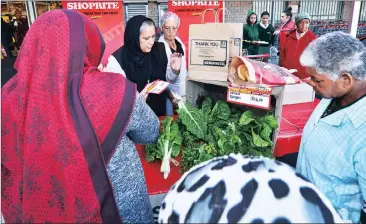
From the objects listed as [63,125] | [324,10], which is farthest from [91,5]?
[324,10]

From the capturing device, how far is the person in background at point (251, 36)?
8.13m

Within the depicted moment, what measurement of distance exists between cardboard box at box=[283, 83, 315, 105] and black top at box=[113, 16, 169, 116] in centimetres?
115

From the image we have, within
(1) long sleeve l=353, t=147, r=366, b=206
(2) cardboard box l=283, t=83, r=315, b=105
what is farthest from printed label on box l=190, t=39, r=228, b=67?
(1) long sleeve l=353, t=147, r=366, b=206

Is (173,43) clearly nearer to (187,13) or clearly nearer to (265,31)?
(187,13)

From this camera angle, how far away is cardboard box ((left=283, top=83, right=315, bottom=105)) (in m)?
2.38

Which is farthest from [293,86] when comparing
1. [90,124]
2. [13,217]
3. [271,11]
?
[271,11]

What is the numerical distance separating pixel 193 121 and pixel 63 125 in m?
1.19

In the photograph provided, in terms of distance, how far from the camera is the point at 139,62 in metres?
2.85

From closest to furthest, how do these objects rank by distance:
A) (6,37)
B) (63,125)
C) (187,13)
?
(63,125)
(187,13)
(6,37)

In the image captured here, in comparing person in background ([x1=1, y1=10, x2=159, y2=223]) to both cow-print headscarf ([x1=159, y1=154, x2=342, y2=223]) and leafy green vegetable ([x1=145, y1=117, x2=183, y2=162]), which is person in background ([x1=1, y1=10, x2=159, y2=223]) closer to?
cow-print headscarf ([x1=159, y1=154, x2=342, y2=223])

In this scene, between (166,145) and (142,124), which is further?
(166,145)

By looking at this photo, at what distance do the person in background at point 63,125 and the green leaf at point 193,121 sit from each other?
2.89ft

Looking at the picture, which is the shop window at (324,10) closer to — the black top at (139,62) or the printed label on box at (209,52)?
the black top at (139,62)

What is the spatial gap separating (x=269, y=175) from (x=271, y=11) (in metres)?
12.5
